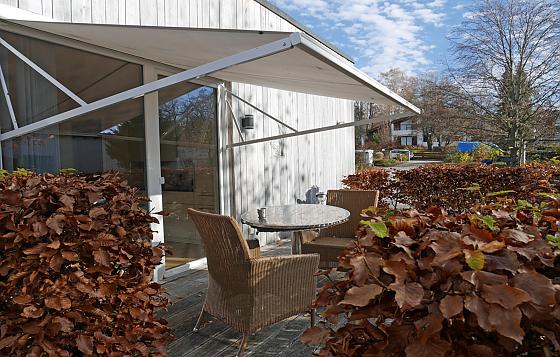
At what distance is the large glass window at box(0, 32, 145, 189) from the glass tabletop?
155cm

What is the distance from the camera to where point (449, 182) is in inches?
283

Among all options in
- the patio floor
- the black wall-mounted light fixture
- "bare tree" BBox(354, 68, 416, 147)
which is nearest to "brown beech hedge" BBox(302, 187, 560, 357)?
the patio floor

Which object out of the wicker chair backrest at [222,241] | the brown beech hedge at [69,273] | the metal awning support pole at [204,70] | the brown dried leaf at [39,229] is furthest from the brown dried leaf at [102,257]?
the metal awning support pole at [204,70]

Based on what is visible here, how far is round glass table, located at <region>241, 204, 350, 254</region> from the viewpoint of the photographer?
3.80m

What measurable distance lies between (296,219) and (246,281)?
122cm

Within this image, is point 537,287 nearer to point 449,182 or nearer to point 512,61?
point 449,182

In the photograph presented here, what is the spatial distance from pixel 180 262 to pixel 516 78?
1698 centimetres

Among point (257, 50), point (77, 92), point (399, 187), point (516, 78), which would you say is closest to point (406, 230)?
point (257, 50)

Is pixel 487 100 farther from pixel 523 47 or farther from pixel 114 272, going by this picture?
pixel 114 272

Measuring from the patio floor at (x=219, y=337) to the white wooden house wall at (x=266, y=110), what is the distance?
2346mm

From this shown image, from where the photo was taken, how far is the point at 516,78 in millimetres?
16938

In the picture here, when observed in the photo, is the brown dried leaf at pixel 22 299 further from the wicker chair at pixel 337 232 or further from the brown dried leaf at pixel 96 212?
the wicker chair at pixel 337 232

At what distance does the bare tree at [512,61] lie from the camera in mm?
16375

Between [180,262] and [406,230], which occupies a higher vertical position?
[406,230]
